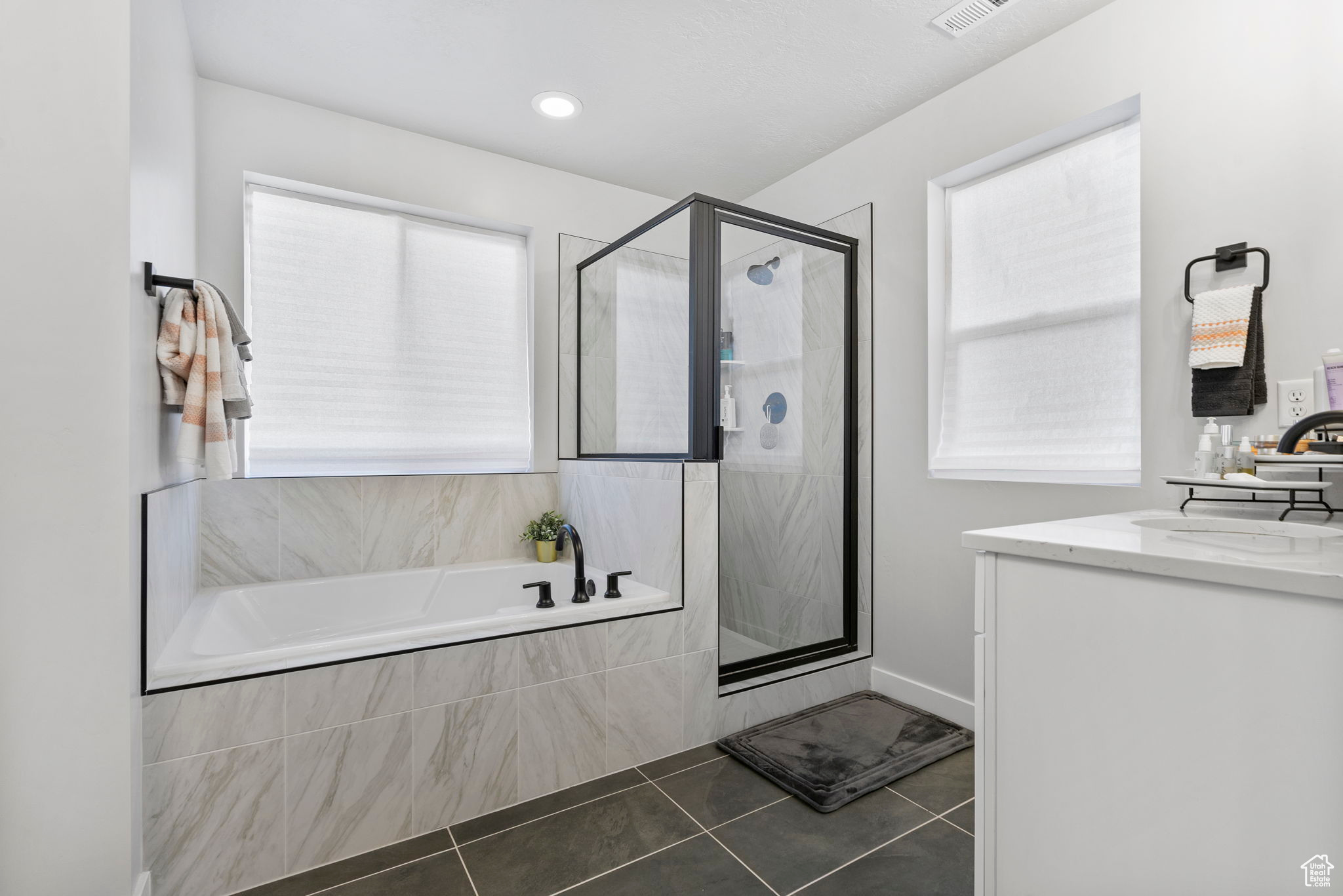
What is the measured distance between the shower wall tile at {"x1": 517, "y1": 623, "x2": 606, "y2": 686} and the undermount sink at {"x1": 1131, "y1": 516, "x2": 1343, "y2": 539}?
5.09ft

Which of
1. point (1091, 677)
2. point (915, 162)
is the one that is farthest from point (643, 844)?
point (915, 162)

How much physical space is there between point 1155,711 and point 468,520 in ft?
8.60

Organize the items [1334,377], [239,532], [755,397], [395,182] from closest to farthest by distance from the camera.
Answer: [1334,377] → [239,532] → [755,397] → [395,182]

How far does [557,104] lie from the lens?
2561 mm

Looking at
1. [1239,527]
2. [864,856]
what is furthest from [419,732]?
[1239,527]

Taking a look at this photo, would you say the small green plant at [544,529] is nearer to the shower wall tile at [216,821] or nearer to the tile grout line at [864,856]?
the shower wall tile at [216,821]

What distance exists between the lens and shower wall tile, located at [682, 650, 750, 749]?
2240 mm

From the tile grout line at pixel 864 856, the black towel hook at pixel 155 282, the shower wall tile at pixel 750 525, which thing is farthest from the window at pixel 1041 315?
the black towel hook at pixel 155 282

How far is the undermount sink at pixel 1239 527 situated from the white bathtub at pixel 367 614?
4.82ft

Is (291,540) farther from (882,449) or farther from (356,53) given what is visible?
(882,449)

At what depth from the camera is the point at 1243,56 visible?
168cm

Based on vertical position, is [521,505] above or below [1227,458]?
below

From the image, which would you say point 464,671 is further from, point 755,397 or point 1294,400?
point 1294,400

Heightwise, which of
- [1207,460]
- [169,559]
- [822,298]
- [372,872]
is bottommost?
[372,872]
